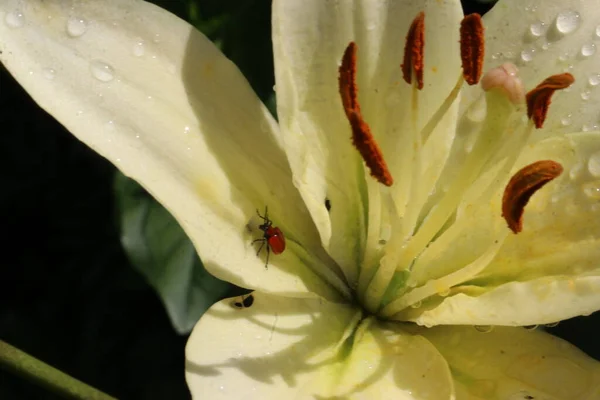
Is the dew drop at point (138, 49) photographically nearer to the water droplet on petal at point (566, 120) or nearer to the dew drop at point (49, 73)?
the dew drop at point (49, 73)

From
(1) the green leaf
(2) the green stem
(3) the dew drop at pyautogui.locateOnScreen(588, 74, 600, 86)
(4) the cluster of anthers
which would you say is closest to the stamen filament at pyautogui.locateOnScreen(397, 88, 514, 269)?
(4) the cluster of anthers

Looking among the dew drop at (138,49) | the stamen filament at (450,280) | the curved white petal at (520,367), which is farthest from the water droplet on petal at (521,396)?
the dew drop at (138,49)

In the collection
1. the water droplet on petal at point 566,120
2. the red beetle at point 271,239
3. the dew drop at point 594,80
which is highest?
the dew drop at point 594,80

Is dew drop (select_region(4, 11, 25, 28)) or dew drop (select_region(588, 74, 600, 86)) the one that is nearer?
dew drop (select_region(4, 11, 25, 28))

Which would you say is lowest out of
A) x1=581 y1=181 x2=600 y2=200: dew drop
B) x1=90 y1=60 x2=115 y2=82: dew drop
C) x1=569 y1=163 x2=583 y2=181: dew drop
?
x1=581 y1=181 x2=600 y2=200: dew drop

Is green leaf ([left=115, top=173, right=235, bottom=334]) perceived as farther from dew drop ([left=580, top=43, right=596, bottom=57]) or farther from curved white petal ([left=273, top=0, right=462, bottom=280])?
dew drop ([left=580, top=43, right=596, bottom=57])
